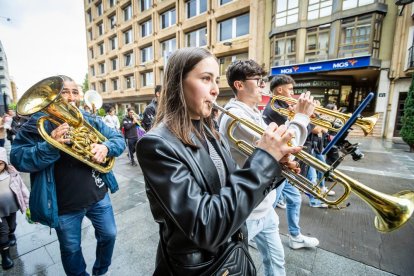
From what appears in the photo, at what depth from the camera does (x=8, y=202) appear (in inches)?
107

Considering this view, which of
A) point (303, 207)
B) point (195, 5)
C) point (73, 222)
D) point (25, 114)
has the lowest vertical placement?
point (303, 207)

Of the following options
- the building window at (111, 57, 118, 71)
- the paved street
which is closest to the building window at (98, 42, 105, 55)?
the building window at (111, 57, 118, 71)

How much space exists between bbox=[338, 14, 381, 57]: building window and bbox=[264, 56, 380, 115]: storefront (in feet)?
2.42

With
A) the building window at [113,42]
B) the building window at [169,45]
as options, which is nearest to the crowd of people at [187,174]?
the building window at [169,45]

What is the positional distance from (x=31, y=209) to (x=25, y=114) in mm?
871

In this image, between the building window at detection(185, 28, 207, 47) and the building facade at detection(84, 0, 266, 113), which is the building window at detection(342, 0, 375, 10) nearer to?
the building facade at detection(84, 0, 266, 113)

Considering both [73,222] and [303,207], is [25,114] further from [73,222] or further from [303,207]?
[303,207]

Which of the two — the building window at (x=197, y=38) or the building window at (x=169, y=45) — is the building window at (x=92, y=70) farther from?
the building window at (x=197, y=38)

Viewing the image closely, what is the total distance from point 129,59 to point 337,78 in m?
23.7

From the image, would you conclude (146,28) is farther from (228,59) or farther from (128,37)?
(228,59)

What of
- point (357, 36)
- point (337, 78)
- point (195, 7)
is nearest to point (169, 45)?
point (195, 7)

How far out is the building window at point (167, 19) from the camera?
837 inches

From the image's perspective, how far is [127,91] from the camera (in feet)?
89.0

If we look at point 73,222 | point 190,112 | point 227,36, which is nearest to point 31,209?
point 73,222
